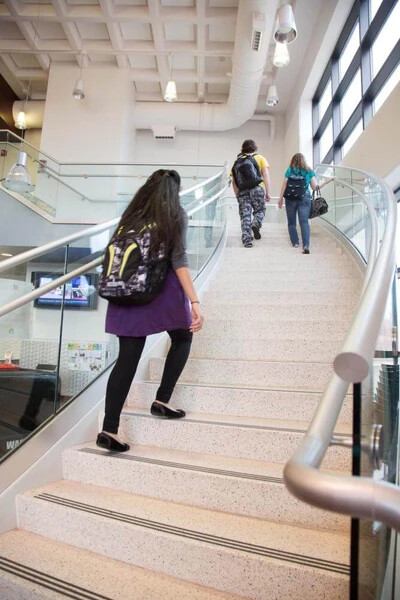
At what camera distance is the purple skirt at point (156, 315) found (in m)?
1.85

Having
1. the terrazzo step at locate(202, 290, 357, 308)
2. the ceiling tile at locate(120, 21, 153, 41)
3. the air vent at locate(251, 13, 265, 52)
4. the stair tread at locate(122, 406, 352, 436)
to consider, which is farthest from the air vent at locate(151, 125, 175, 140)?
the stair tread at locate(122, 406, 352, 436)

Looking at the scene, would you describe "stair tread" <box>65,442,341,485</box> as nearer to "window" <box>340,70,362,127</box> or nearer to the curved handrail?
the curved handrail

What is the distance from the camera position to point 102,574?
1.31m

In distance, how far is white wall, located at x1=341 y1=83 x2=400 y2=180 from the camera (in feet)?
16.4

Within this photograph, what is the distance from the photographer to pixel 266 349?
2.67 meters

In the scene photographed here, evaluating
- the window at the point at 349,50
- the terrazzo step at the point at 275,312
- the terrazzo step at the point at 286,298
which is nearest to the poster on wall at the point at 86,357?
the terrazzo step at the point at 275,312

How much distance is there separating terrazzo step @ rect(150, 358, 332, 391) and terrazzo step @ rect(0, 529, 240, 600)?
1.20 metres

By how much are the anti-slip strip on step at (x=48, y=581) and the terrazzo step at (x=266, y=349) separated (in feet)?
5.40

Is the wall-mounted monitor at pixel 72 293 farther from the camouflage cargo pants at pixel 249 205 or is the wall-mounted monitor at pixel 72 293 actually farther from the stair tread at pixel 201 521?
the camouflage cargo pants at pixel 249 205

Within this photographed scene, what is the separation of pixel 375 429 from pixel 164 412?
1.33 meters

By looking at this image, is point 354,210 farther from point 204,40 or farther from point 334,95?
point 204,40

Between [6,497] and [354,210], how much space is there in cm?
420

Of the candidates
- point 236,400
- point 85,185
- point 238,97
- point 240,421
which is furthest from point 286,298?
point 238,97

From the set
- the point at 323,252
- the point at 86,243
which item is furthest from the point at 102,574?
the point at 323,252
